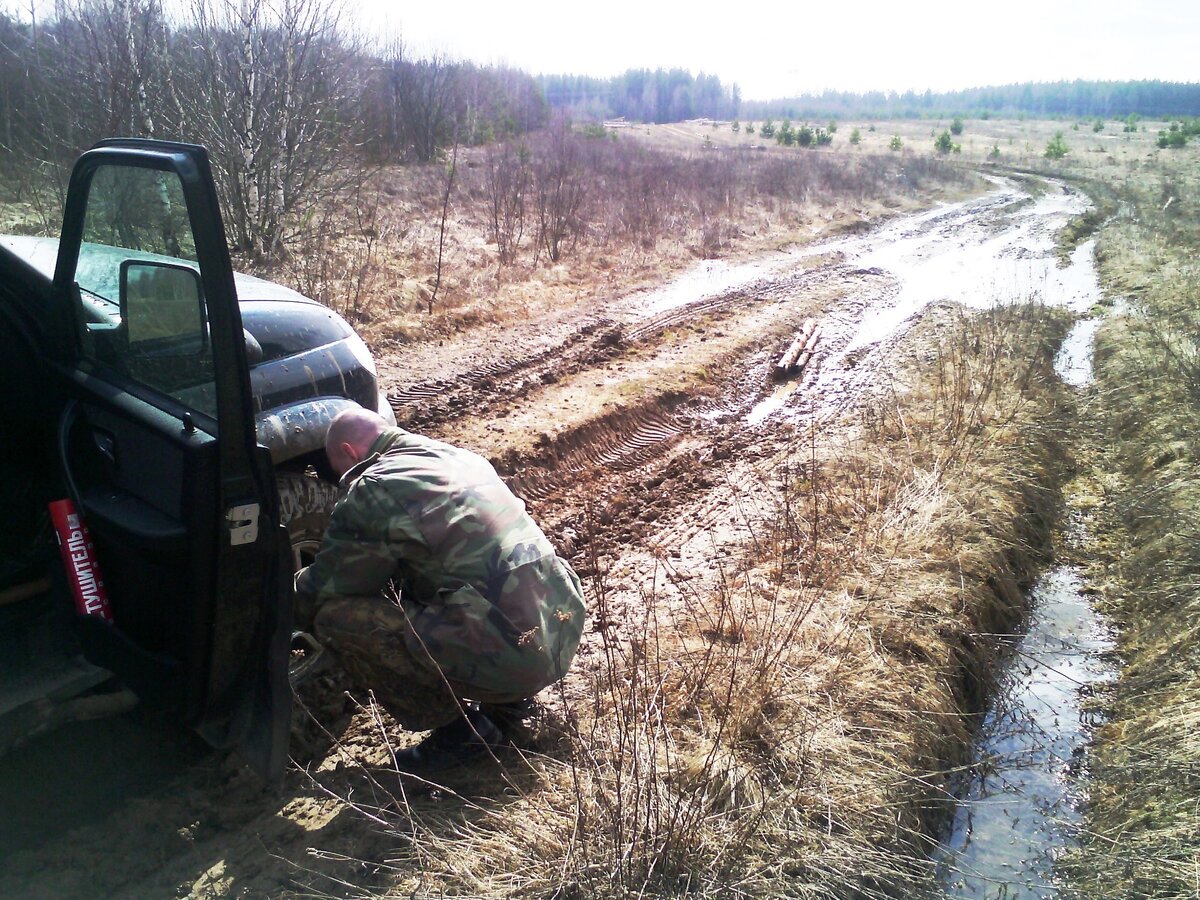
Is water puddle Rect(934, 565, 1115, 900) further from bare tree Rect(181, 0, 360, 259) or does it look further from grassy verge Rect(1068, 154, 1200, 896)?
bare tree Rect(181, 0, 360, 259)

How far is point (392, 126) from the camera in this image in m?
20.6

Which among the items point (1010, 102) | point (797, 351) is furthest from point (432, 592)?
point (1010, 102)

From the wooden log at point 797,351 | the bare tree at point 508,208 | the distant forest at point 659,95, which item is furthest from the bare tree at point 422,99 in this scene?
the distant forest at point 659,95

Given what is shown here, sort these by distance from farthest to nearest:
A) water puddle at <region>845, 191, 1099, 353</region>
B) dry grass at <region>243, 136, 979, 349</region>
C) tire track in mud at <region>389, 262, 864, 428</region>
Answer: water puddle at <region>845, 191, 1099, 353</region> < dry grass at <region>243, 136, 979, 349</region> < tire track in mud at <region>389, 262, 864, 428</region>

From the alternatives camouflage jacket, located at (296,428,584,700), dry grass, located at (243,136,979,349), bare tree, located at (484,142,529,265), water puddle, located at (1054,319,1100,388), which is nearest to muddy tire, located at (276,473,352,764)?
camouflage jacket, located at (296,428,584,700)

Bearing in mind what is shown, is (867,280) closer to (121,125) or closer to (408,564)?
(121,125)

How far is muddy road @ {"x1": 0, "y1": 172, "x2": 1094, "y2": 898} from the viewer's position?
2715 mm

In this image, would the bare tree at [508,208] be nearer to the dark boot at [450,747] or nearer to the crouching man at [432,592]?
the crouching man at [432,592]

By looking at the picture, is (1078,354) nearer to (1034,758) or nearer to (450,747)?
(1034,758)

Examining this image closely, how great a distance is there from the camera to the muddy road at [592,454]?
2.71 metres

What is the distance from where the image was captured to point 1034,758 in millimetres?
4332

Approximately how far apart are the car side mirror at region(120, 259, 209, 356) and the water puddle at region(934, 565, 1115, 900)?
3.34 meters

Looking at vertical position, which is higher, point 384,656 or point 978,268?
point 978,268

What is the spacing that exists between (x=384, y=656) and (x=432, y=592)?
292 millimetres
